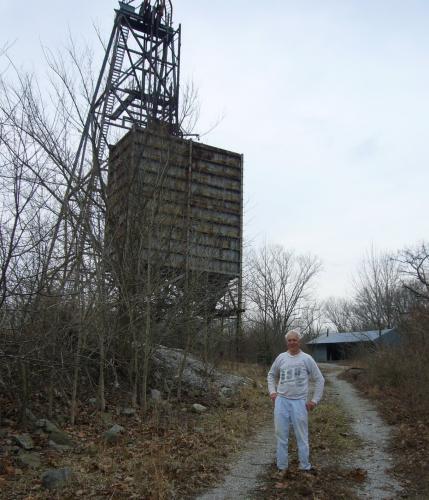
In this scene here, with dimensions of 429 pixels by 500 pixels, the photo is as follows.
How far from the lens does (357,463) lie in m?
7.38

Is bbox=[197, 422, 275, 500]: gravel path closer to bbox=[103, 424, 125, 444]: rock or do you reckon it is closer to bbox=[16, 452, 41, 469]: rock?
bbox=[103, 424, 125, 444]: rock

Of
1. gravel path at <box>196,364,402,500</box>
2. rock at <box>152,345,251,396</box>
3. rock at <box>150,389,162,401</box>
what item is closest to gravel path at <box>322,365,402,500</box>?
gravel path at <box>196,364,402,500</box>

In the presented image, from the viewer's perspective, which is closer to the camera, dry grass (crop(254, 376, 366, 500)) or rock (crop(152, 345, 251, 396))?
dry grass (crop(254, 376, 366, 500))

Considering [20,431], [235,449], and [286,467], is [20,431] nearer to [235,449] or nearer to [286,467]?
[235,449]

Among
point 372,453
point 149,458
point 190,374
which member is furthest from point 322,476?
point 190,374

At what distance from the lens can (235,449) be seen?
824 centimetres

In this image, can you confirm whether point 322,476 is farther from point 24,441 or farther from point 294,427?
point 24,441

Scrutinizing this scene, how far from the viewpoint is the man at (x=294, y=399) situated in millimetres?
6375

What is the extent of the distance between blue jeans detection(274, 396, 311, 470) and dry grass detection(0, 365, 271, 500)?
3.12 feet

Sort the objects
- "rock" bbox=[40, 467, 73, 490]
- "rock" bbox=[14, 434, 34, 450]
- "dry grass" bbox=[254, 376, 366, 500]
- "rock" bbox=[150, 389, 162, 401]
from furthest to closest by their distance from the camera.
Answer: "rock" bbox=[150, 389, 162, 401]
"rock" bbox=[14, 434, 34, 450]
"rock" bbox=[40, 467, 73, 490]
"dry grass" bbox=[254, 376, 366, 500]

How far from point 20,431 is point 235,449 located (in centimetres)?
360

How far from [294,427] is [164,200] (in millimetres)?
7030

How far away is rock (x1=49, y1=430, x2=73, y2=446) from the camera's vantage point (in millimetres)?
8227

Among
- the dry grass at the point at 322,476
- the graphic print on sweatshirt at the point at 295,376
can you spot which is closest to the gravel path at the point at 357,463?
the dry grass at the point at 322,476
